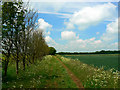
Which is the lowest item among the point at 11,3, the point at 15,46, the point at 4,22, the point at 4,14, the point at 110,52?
the point at 110,52

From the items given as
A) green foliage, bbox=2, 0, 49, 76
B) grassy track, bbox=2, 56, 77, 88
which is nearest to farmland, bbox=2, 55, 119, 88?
grassy track, bbox=2, 56, 77, 88

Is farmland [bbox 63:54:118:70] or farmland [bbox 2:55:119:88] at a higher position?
farmland [bbox 2:55:119:88]

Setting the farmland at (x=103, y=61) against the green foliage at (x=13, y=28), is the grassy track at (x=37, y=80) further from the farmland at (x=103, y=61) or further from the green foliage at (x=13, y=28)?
the farmland at (x=103, y=61)

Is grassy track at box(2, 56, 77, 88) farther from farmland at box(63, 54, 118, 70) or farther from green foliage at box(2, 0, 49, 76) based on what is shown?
farmland at box(63, 54, 118, 70)

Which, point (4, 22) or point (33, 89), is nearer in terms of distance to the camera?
point (33, 89)

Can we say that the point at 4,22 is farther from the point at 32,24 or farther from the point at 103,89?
the point at 103,89

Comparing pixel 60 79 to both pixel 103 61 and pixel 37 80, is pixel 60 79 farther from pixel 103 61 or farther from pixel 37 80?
Answer: pixel 103 61

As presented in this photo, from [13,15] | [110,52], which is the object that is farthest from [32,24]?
[110,52]

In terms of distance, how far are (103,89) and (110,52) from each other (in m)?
160

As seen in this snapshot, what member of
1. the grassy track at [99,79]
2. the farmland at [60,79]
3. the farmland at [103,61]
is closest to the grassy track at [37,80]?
the farmland at [60,79]

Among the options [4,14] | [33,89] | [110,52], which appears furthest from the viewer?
[110,52]

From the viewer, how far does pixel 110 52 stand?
511 feet

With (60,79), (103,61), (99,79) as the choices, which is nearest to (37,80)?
(60,79)

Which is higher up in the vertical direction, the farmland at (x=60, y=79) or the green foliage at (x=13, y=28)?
the green foliage at (x=13, y=28)
